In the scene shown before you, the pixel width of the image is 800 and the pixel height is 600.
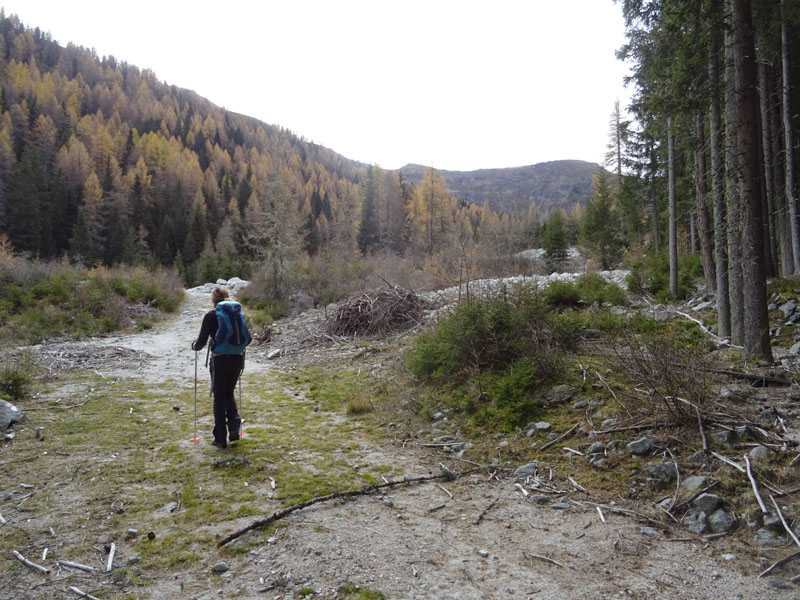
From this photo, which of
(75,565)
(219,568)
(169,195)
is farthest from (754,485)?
(169,195)

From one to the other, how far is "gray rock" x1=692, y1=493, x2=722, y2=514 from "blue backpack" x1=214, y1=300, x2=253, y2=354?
479cm

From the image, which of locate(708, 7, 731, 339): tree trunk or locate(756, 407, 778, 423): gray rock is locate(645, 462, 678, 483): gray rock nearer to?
locate(756, 407, 778, 423): gray rock

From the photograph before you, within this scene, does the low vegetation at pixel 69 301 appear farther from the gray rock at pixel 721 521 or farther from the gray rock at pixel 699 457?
the gray rock at pixel 721 521

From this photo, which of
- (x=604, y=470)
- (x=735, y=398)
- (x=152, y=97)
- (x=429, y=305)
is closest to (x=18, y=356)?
(x=429, y=305)

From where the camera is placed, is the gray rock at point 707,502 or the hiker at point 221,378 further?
the hiker at point 221,378

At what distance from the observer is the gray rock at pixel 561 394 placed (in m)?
5.63

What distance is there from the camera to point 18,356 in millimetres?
10141

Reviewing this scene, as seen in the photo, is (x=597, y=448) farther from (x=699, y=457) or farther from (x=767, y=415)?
(x=767, y=415)

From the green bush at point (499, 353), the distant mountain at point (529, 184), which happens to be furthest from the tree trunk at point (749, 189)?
the distant mountain at point (529, 184)

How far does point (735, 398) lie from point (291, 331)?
12.3m

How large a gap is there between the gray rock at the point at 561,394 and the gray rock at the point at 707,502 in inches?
84.5

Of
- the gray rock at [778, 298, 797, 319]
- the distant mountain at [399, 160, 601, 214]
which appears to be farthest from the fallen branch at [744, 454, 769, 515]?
the distant mountain at [399, 160, 601, 214]

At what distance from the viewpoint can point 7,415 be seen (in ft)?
19.3

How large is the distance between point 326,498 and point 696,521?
9.56 ft
